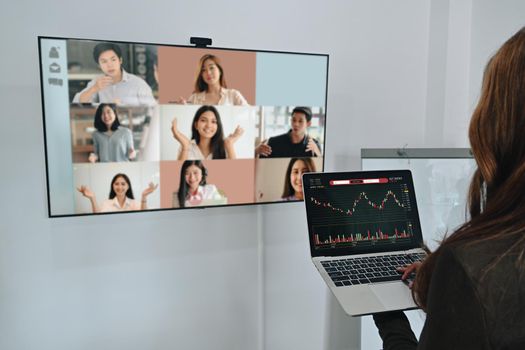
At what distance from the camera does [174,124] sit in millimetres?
1682

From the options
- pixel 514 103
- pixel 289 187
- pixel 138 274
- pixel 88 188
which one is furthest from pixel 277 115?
pixel 514 103

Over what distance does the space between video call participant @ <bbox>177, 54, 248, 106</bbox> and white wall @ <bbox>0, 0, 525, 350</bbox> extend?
0.21 m

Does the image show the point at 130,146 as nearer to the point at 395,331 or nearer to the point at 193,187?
the point at 193,187

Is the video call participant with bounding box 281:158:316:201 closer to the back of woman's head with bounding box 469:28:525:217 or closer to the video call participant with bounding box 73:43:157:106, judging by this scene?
the video call participant with bounding box 73:43:157:106

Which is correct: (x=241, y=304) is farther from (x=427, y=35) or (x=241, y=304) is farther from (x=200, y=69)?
(x=427, y=35)

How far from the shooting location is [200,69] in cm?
170

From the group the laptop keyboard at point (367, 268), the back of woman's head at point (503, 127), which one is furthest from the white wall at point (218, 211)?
the back of woman's head at point (503, 127)

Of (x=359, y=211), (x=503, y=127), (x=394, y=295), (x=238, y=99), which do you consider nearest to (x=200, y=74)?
(x=238, y=99)

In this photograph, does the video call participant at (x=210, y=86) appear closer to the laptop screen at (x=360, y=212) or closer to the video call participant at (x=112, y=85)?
the video call participant at (x=112, y=85)

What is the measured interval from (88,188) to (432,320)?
4.36ft

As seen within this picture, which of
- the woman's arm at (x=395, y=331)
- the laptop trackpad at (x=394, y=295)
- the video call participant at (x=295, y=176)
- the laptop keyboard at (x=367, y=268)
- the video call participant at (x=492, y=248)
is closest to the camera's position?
the video call participant at (x=492, y=248)

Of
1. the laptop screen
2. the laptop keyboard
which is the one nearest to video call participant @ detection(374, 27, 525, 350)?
the laptop keyboard

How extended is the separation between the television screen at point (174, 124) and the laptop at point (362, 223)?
0.48 m

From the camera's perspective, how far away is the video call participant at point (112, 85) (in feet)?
5.06
